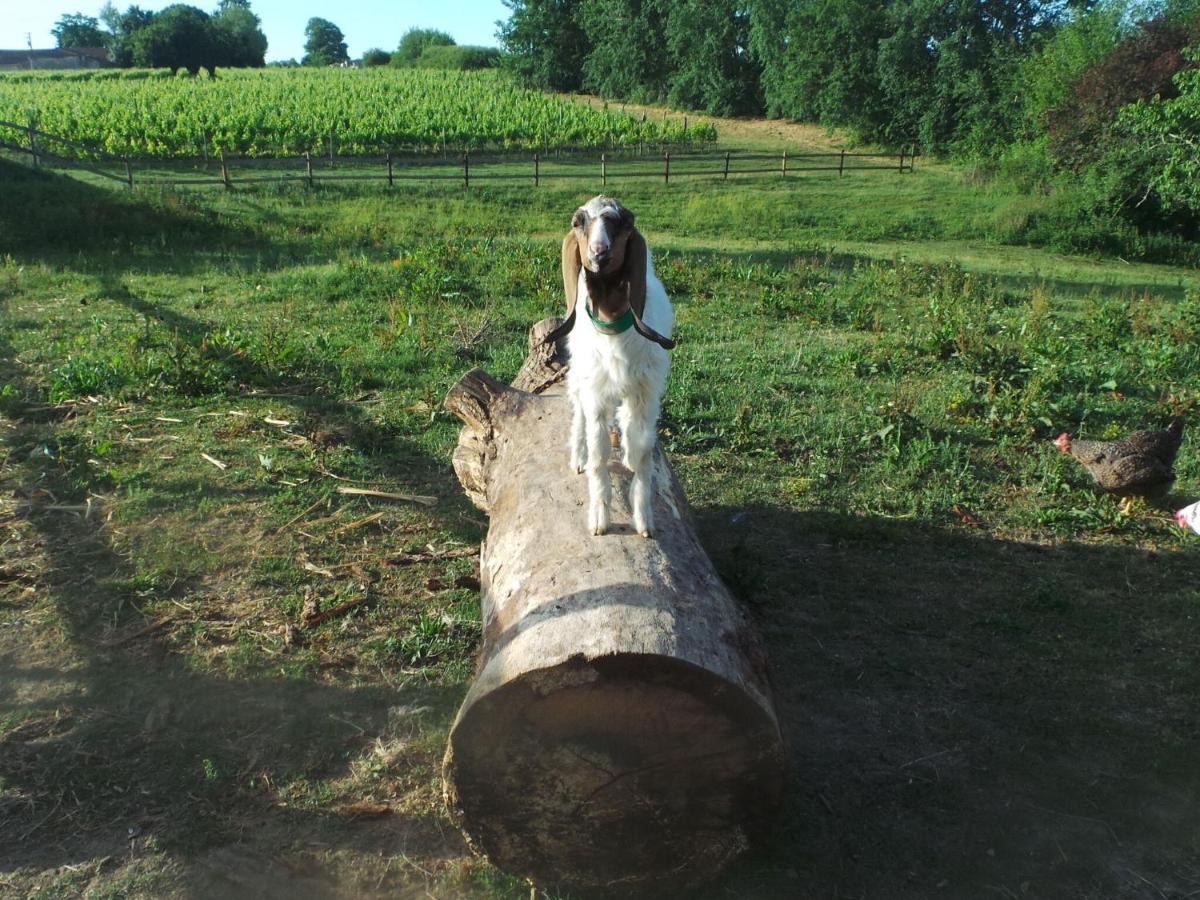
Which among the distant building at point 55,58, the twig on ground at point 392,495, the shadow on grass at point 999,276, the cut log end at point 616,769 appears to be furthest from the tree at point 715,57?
the distant building at point 55,58

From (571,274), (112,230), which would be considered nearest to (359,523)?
(571,274)

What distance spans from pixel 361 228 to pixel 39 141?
17.7 metres

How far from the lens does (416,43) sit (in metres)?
106

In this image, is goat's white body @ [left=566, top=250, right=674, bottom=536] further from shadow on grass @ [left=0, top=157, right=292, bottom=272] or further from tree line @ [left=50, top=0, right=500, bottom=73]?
tree line @ [left=50, top=0, right=500, bottom=73]

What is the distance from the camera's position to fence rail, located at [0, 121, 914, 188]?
27094 mm

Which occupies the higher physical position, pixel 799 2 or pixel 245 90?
pixel 799 2

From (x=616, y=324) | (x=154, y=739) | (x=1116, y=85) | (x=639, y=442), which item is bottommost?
(x=154, y=739)

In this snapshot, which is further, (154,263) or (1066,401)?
(154,263)

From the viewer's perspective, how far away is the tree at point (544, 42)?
6675 centimetres

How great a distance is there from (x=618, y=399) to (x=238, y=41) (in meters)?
77.9

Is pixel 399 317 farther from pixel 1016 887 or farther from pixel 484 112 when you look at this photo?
pixel 484 112

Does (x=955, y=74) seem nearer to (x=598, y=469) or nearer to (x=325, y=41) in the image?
(x=598, y=469)

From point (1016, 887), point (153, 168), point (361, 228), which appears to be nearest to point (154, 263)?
point (361, 228)

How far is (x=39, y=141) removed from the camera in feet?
102
